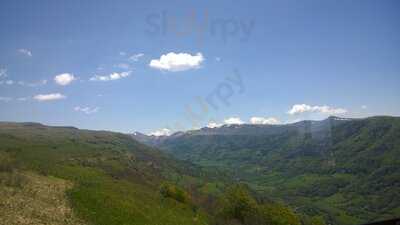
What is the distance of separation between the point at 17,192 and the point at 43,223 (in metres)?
8.78

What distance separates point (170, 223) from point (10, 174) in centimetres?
2640

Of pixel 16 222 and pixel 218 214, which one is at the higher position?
pixel 16 222

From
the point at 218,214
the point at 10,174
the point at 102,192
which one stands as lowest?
the point at 218,214

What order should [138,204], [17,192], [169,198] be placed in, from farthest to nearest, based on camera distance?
[169,198], [138,204], [17,192]

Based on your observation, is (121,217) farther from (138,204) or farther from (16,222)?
(16,222)

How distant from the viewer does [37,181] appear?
49.5 m

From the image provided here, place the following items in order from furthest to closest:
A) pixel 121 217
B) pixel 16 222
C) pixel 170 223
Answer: pixel 170 223
pixel 121 217
pixel 16 222

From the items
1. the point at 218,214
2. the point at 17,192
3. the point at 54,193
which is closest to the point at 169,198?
the point at 218,214

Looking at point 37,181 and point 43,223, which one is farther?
point 37,181

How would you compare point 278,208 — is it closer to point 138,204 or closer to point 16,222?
point 138,204

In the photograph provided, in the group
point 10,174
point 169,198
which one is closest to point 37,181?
point 10,174

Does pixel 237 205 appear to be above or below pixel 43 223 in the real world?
below

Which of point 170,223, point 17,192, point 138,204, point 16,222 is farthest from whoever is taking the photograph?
point 138,204

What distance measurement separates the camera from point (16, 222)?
1270 inches
